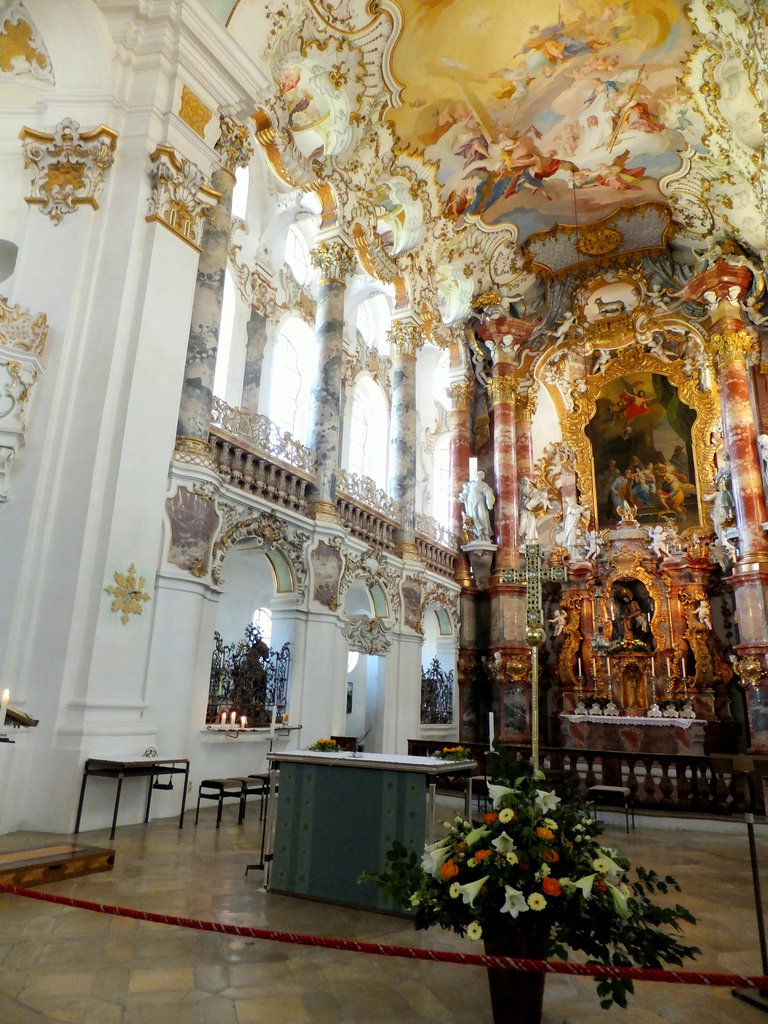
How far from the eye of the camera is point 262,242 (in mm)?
13961

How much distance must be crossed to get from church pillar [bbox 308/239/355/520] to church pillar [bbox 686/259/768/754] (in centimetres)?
913

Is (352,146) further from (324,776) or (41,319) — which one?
(324,776)

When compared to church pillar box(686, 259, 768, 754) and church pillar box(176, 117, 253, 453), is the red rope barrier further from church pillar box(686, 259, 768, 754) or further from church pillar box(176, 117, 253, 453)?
church pillar box(686, 259, 768, 754)

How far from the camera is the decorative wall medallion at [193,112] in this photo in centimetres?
912

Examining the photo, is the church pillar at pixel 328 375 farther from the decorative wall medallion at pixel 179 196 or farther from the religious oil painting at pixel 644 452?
the religious oil painting at pixel 644 452

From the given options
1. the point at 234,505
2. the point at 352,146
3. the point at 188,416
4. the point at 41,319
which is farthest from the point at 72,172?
the point at 352,146

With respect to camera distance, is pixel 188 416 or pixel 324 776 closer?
pixel 324 776

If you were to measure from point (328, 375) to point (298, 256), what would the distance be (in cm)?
424

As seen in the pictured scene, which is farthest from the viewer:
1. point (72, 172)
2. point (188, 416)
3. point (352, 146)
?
point (352, 146)

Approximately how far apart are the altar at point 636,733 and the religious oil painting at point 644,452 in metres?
5.03

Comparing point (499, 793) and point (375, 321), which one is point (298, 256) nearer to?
point (375, 321)

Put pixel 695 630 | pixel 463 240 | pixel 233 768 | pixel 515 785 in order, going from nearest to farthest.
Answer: pixel 515 785 < pixel 233 768 < pixel 695 630 < pixel 463 240

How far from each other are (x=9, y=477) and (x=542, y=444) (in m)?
14.7

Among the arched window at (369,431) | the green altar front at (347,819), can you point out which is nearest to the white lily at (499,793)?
the green altar front at (347,819)
